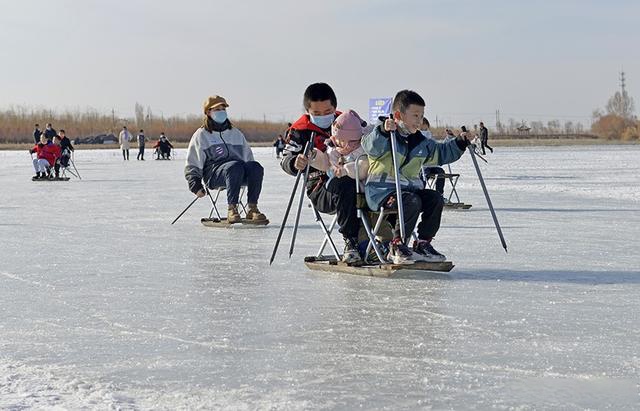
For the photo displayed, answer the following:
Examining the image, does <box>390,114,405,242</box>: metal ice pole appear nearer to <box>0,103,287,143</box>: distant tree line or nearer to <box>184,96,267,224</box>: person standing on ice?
<box>184,96,267,224</box>: person standing on ice

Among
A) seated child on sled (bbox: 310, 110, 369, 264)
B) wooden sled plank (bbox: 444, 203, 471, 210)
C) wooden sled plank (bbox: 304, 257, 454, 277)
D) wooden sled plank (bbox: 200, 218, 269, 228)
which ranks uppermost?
seated child on sled (bbox: 310, 110, 369, 264)

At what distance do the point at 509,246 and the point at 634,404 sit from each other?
4.56 meters

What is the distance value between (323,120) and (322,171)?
1.18ft

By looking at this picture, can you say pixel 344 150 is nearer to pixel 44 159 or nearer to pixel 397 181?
pixel 397 181

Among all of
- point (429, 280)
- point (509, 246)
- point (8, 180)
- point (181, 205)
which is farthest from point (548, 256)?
point (8, 180)

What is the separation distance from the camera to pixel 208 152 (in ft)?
32.9

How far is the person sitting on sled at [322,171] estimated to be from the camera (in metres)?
6.21

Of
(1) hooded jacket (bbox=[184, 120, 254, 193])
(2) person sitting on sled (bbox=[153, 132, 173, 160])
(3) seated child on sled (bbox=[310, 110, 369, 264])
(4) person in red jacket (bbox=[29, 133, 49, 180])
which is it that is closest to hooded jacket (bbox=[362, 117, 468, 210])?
(3) seated child on sled (bbox=[310, 110, 369, 264])

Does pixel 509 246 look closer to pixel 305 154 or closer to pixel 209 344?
pixel 305 154

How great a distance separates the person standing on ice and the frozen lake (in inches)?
45.4

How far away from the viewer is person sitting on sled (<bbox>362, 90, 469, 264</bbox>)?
591cm

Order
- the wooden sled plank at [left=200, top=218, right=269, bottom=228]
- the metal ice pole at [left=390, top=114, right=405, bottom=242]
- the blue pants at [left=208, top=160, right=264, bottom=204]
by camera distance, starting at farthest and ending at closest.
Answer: the blue pants at [left=208, top=160, right=264, bottom=204] < the wooden sled plank at [left=200, top=218, right=269, bottom=228] < the metal ice pole at [left=390, top=114, right=405, bottom=242]

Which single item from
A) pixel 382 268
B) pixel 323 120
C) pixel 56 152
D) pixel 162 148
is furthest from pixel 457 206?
pixel 162 148

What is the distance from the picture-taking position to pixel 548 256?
22.4ft
